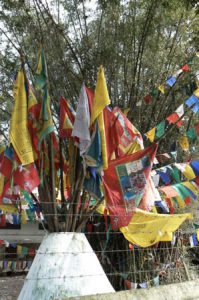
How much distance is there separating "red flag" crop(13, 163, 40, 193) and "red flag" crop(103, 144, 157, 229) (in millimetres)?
1092

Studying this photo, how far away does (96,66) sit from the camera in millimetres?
10914

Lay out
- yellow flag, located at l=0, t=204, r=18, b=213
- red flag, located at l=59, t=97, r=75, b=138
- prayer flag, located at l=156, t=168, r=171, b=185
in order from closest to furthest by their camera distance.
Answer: red flag, located at l=59, t=97, r=75, b=138, yellow flag, located at l=0, t=204, r=18, b=213, prayer flag, located at l=156, t=168, r=171, b=185

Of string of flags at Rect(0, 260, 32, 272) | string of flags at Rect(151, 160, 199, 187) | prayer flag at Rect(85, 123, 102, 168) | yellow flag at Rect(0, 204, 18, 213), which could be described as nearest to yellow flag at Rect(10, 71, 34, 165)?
prayer flag at Rect(85, 123, 102, 168)

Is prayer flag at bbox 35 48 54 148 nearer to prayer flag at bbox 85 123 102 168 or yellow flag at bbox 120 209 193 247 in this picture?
prayer flag at bbox 85 123 102 168

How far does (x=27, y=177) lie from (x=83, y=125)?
1.17 meters

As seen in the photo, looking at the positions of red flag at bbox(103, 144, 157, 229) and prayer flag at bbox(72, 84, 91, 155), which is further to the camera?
red flag at bbox(103, 144, 157, 229)

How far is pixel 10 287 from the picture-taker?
1293 cm

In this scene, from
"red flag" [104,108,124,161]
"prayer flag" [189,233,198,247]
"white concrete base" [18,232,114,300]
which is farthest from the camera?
"prayer flag" [189,233,198,247]

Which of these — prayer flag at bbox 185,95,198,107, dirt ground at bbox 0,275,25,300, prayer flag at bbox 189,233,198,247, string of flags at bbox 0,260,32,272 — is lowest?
dirt ground at bbox 0,275,25,300

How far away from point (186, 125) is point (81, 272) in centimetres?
723

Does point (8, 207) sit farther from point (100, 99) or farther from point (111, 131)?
point (100, 99)

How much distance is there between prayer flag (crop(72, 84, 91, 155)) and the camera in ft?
21.2

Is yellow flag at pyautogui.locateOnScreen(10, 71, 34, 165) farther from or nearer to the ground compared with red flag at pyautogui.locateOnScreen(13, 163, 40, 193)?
farther from the ground

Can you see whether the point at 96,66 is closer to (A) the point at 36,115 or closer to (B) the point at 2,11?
(B) the point at 2,11
